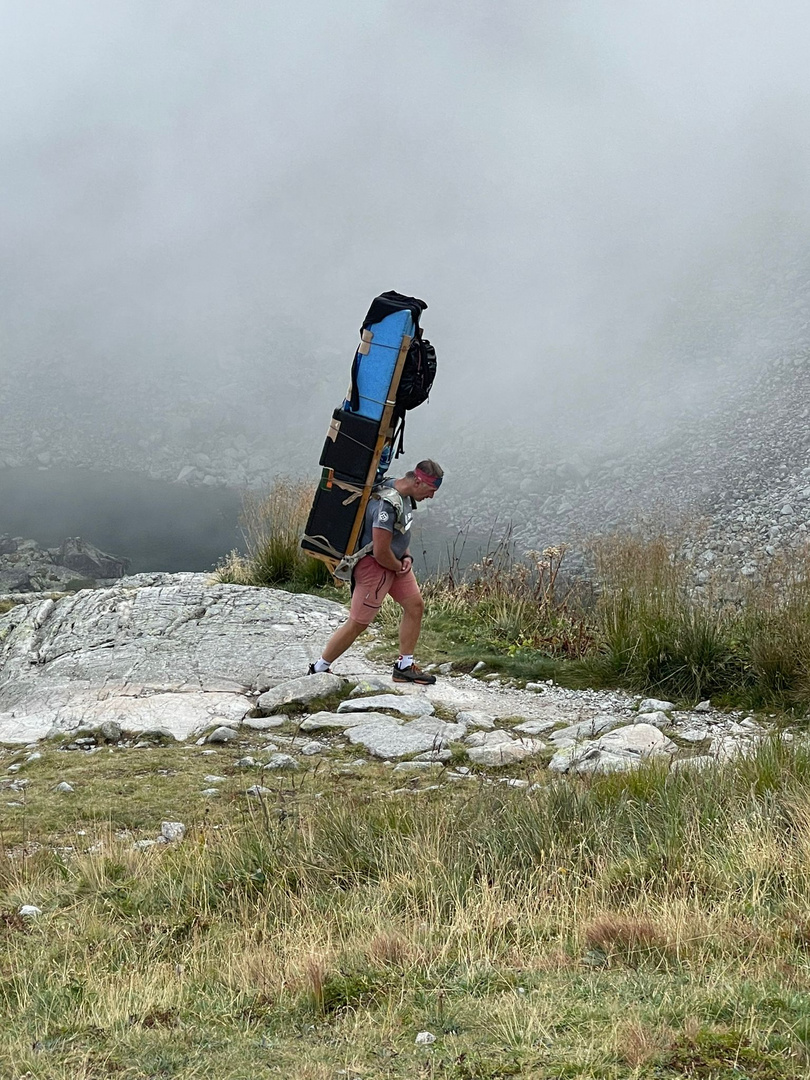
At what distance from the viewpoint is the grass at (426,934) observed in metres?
2.24

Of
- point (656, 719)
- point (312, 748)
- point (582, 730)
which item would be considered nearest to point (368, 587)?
point (312, 748)

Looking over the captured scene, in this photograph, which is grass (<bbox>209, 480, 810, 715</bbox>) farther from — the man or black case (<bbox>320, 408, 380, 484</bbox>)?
black case (<bbox>320, 408, 380, 484</bbox>)

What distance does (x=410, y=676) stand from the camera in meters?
6.98

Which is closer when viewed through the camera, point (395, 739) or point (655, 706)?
point (395, 739)

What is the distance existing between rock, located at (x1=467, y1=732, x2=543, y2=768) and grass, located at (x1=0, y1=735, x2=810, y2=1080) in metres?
0.75

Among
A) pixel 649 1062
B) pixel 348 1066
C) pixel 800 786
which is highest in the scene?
pixel 800 786

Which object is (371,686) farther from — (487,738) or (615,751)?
(615,751)

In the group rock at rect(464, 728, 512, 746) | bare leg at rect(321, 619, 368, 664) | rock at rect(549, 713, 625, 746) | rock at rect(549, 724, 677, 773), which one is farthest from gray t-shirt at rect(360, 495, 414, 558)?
rock at rect(549, 724, 677, 773)

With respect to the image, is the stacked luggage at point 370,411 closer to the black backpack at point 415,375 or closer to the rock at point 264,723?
the black backpack at point 415,375

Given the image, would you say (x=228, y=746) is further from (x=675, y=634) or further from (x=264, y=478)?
(x=264, y=478)

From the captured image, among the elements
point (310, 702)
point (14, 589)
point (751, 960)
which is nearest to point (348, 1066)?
point (751, 960)

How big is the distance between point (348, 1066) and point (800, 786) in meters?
2.37

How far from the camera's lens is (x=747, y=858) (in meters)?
3.19

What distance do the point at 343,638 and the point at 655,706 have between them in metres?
2.27
